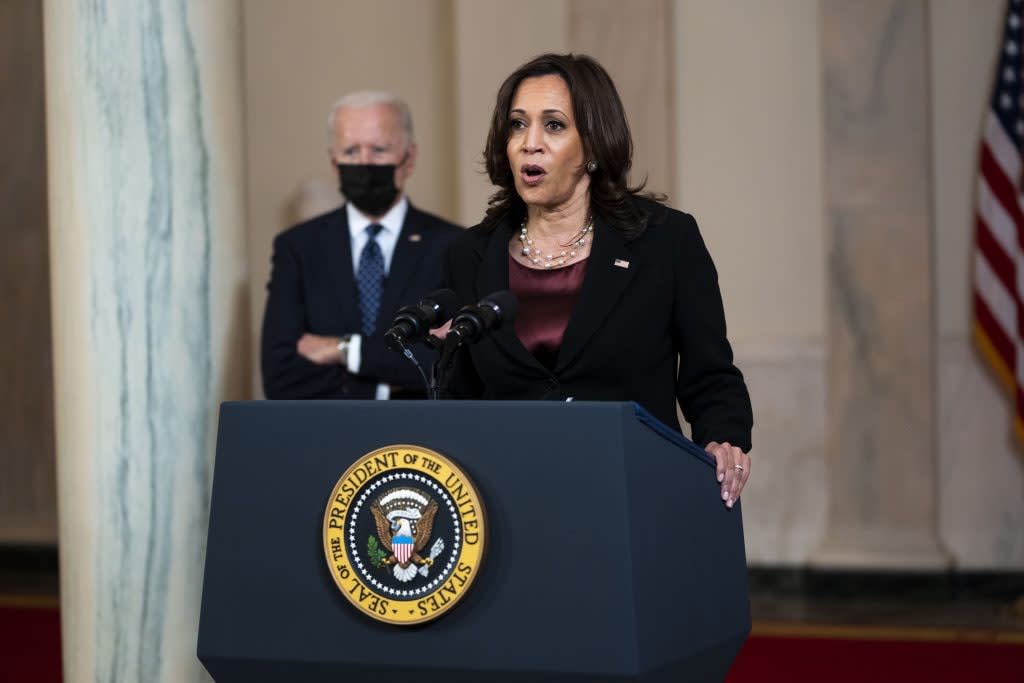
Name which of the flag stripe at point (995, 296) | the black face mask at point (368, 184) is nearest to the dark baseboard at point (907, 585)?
the flag stripe at point (995, 296)

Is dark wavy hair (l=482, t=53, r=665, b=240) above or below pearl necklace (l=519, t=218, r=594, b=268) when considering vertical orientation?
above

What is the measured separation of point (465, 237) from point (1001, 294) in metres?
4.57

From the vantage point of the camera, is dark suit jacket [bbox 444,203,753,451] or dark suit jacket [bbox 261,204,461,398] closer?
dark suit jacket [bbox 444,203,753,451]

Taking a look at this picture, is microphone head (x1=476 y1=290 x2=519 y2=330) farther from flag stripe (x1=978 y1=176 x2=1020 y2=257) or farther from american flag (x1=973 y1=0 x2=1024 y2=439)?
flag stripe (x1=978 y1=176 x2=1020 y2=257)

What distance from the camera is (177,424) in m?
4.14

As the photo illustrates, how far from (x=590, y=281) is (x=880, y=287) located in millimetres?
4527

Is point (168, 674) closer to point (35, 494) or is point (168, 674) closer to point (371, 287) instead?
point (371, 287)

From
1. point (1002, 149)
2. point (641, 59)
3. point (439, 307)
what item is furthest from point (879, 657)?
point (439, 307)

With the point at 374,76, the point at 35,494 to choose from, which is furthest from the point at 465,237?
the point at 35,494

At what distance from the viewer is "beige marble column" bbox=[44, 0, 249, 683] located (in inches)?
160

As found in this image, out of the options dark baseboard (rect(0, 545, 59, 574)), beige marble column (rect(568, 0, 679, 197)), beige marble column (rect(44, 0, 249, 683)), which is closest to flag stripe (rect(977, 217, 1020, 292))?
beige marble column (rect(568, 0, 679, 197))

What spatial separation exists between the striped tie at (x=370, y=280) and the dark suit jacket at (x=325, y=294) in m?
0.03

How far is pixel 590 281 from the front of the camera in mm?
3041

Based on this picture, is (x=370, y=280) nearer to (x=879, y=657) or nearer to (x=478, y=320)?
(x=478, y=320)
